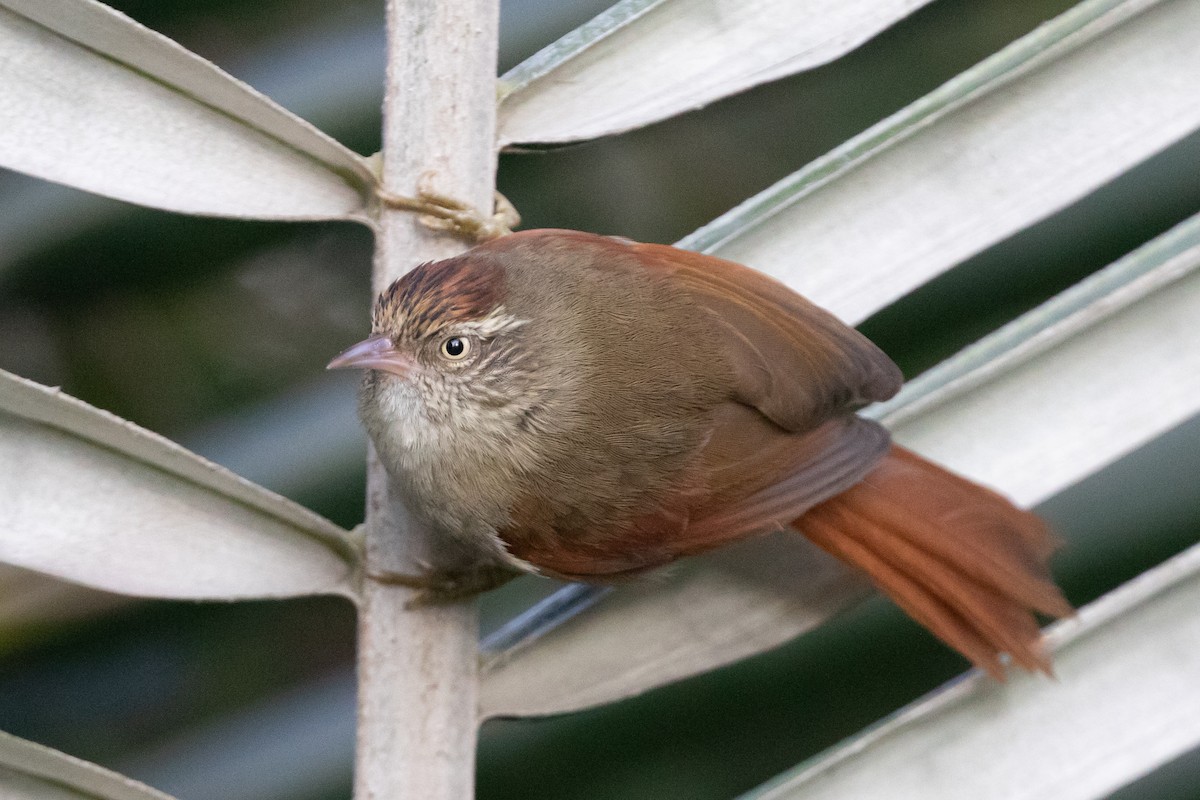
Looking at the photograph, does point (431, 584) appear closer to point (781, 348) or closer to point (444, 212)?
point (444, 212)

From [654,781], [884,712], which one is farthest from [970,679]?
[654,781]

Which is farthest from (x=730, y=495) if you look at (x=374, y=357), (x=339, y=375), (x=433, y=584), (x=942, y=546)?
(x=339, y=375)

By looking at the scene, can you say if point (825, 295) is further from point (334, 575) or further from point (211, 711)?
point (211, 711)

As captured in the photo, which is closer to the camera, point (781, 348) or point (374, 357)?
point (374, 357)

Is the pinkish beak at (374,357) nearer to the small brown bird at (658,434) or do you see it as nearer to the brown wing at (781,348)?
the small brown bird at (658,434)

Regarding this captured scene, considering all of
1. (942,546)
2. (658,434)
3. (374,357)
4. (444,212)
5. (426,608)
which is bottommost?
(426,608)

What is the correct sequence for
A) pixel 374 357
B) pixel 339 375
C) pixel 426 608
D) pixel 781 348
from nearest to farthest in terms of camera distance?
1. pixel 426 608
2. pixel 374 357
3. pixel 781 348
4. pixel 339 375
